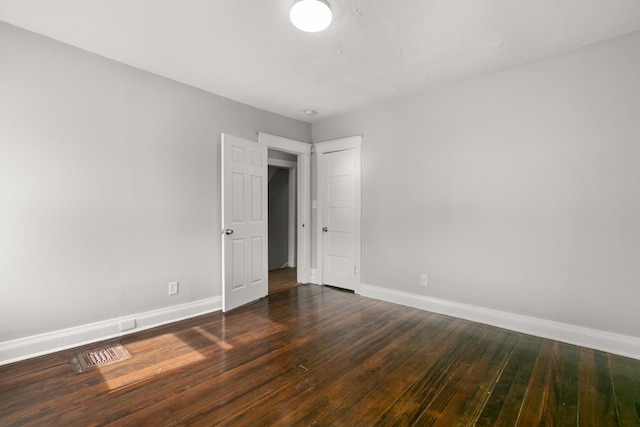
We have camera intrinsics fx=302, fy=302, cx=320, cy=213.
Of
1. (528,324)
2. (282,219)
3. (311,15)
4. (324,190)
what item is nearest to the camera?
(311,15)

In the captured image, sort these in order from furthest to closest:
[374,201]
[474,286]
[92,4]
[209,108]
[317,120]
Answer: [317,120]
[374,201]
[209,108]
[474,286]
[92,4]

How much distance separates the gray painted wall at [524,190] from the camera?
2.55 metres

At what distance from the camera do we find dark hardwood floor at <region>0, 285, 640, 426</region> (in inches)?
70.2

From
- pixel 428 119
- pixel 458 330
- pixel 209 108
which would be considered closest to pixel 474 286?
pixel 458 330

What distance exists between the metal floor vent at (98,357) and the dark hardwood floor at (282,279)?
6.84 ft

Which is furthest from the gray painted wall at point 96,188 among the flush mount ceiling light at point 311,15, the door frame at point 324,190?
the flush mount ceiling light at point 311,15

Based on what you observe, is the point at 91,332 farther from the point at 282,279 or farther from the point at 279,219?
the point at 279,219

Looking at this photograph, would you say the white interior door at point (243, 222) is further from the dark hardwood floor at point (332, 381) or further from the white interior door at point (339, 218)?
the white interior door at point (339, 218)

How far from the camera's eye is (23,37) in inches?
95.1

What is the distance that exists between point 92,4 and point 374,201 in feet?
11.1

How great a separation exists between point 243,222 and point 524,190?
3.14 meters

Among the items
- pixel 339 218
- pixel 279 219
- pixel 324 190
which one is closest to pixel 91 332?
pixel 339 218

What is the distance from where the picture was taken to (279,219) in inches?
269

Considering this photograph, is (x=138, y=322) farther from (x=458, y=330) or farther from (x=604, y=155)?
(x=604, y=155)
